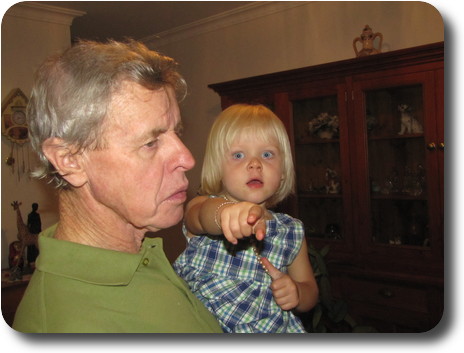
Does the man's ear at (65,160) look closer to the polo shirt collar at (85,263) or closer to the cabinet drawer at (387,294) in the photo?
the polo shirt collar at (85,263)

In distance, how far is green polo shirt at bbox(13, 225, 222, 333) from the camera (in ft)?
2.19

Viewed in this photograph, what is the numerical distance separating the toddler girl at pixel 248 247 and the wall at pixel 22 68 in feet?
4.47

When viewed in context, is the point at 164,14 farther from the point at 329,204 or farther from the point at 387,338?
the point at 387,338

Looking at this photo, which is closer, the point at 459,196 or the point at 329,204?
the point at 459,196

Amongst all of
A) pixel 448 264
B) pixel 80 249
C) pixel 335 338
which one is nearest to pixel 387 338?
pixel 335 338

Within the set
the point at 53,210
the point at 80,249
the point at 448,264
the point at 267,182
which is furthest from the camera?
the point at 53,210

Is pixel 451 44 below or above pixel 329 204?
above

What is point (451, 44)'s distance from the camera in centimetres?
99

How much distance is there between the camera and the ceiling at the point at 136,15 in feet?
8.13

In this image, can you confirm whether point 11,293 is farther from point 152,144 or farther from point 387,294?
point 387,294

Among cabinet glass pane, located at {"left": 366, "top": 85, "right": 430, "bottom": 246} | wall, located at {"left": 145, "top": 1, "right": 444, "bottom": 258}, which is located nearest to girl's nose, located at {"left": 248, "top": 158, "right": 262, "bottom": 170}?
wall, located at {"left": 145, "top": 1, "right": 444, "bottom": 258}

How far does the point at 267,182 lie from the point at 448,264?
0.46 meters

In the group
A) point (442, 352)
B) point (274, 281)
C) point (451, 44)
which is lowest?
point (442, 352)

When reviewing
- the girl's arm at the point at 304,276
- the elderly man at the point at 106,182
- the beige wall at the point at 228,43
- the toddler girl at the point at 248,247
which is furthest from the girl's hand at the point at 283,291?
the beige wall at the point at 228,43
